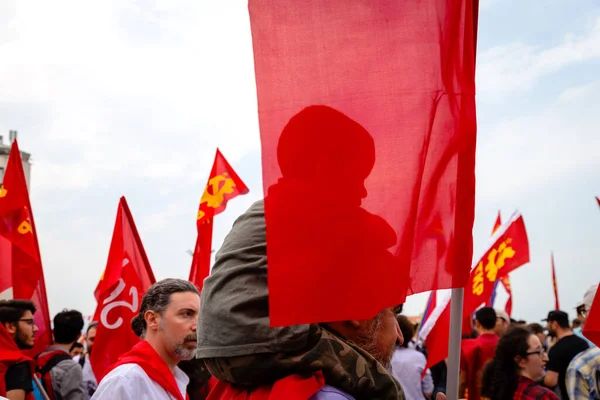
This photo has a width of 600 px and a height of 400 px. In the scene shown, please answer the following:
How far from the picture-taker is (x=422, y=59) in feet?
5.96

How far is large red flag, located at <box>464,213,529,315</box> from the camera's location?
723cm

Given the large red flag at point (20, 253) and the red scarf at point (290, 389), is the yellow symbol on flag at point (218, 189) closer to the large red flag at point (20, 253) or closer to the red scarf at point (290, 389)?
the large red flag at point (20, 253)

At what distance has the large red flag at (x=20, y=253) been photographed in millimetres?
7066

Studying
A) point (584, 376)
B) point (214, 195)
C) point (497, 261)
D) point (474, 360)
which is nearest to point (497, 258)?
point (497, 261)

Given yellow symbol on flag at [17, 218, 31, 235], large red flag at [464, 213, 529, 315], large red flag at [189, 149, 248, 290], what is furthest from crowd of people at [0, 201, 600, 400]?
large red flag at [189, 149, 248, 290]

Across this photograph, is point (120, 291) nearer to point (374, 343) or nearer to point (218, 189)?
point (218, 189)

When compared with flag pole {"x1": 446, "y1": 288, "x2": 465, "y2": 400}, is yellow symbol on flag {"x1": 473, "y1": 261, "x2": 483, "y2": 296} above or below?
below

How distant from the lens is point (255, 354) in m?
1.74

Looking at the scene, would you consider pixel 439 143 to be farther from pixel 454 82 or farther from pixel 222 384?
pixel 222 384

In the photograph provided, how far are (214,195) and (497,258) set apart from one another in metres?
3.87

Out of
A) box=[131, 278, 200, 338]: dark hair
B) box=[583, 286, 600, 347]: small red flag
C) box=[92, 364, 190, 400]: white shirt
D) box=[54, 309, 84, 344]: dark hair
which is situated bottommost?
box=[54, 309, 84, 344]: dark hair

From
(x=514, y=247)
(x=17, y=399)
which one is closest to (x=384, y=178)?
(x=17, y=399)

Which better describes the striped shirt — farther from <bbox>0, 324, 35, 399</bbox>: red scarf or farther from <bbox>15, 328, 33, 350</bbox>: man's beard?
<bbox>15, 328, 33, 350</bbox>: man's beard

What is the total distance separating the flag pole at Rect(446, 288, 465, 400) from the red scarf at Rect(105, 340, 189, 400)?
95.6 inches
